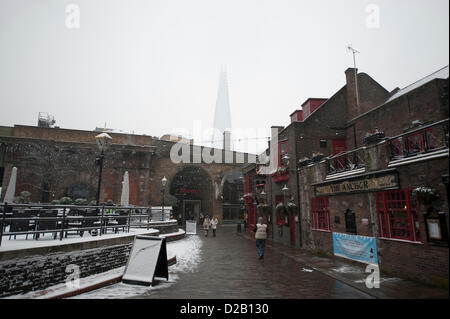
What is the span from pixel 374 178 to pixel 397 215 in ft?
5.01

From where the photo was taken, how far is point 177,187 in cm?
3444

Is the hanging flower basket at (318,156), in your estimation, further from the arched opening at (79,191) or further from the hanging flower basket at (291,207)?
the arched opening at (79,191)

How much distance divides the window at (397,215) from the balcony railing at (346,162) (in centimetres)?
179

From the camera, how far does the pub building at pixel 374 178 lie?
714 centimetres

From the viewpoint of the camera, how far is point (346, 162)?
12805 mm

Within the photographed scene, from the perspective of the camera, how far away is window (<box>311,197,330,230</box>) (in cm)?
1287

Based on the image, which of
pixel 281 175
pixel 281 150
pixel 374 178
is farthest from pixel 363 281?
pixel 281 150

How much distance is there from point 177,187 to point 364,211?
2724 cm

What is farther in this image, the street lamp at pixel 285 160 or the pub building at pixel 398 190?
the street lamp at pixel 285 160

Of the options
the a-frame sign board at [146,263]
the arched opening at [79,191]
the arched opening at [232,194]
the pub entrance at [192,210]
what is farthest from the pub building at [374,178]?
the arched opening at [79,191]

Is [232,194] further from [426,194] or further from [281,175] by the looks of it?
[426,194]

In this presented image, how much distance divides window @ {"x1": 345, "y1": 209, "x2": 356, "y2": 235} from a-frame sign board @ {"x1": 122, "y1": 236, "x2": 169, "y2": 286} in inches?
310

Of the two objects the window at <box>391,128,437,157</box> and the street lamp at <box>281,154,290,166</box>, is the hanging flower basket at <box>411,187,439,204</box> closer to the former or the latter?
the window at <box>391,128,437,157</box>

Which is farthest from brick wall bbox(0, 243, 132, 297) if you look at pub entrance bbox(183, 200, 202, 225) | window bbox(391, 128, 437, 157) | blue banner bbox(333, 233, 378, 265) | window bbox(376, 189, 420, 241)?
pub entrance bbox(183, 200, 202, 225)
